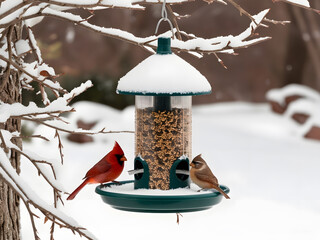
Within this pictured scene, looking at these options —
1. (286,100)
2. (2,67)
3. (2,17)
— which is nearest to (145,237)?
(2,67)

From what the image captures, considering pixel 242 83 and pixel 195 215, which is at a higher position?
pixel 242 83

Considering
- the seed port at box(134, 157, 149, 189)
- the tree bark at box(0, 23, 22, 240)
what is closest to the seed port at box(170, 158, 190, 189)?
the seed port at box(134, 157, 149, 189)

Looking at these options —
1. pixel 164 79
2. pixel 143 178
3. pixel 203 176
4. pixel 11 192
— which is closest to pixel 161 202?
pixel 203 176

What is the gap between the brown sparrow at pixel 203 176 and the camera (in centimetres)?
346

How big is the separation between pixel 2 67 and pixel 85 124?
→ 1035 cm

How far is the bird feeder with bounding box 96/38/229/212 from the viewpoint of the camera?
3363mm

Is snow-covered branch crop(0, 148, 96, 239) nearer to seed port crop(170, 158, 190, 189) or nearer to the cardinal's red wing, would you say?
the cardinal's red wing

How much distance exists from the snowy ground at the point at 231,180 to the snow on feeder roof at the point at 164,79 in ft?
2.35

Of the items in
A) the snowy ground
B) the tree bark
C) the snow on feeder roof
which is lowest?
the snowy ground

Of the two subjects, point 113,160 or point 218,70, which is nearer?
point 113,160

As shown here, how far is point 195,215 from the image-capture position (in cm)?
879

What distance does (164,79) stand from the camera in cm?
334

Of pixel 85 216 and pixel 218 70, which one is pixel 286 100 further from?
pixel 85 216

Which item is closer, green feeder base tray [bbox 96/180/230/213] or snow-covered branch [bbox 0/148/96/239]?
snow-covered branch [bbox 0/148/96/239]
